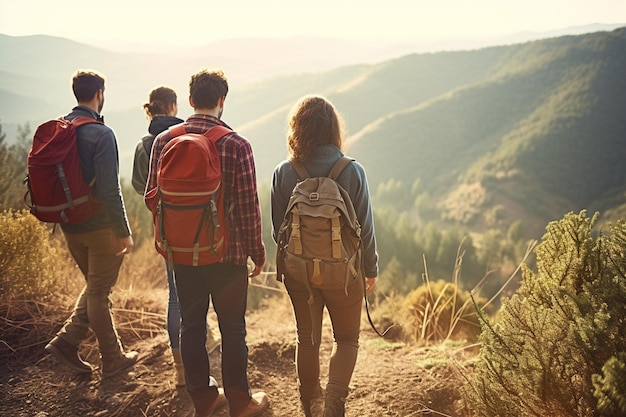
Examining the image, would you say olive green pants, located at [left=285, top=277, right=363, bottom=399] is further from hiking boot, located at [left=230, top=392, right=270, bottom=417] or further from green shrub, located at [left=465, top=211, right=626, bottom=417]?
green shrub, located at [left=465, top=211, right=626, bottom=417]

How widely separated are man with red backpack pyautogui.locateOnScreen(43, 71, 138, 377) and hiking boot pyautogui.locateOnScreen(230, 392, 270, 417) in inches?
38.7

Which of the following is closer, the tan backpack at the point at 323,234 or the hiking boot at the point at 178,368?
the tan backpack at the point at 323,234

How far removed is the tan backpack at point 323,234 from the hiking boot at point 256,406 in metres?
0.78

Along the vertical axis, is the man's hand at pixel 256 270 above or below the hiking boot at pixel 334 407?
above

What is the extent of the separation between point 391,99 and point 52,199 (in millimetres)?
123848

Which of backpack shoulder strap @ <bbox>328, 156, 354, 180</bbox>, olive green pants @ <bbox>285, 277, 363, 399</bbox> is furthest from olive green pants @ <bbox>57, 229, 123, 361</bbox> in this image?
backpack shoulder strap @ <bbox>328, 156, 354, 180</bbox>

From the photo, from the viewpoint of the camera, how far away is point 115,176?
2.33 meters

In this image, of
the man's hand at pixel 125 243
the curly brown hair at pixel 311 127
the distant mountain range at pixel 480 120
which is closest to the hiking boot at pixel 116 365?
the man's hand at pixel 125 243

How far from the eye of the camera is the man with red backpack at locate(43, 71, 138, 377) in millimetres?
2330

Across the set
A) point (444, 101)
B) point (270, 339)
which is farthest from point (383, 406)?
point (444, 101)

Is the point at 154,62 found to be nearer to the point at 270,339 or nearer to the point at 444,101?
the point at 444,101

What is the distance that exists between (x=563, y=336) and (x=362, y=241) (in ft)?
2.74

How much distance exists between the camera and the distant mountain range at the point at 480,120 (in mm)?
68312

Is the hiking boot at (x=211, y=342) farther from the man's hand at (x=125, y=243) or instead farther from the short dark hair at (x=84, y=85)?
the short dark hair at (x=84, y=85)
